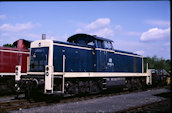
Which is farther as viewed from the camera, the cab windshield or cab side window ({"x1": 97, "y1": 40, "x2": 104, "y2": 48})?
cab side window ({"x1": 97, "y1": 40, "x2": 104, "y2": 48})

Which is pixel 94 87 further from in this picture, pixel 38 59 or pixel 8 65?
pixel 8 65

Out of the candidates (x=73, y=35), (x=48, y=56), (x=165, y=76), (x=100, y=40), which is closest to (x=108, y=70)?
(x=100, y=40)

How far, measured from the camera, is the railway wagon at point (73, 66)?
9.24 meters

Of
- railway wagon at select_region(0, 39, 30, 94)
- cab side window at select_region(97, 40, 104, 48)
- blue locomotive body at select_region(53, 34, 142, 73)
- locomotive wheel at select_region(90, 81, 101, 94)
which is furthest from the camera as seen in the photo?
railway wagon at select_region(0, 39, 30, 94)

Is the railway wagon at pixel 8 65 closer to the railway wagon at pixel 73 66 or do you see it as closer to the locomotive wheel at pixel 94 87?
the railway wagon at pixel 73 66

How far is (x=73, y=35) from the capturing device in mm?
11984

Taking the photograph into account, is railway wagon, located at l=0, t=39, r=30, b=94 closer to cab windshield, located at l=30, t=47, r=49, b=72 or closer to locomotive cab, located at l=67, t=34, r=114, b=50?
cab windshield, located at l=30, t=47, r=49, b=72

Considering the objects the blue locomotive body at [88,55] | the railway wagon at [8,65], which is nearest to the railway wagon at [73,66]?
the blue locomotive body at [88,55]

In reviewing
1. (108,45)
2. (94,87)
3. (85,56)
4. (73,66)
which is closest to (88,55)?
(85,56)

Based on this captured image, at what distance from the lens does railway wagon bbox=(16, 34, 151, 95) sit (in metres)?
9.24

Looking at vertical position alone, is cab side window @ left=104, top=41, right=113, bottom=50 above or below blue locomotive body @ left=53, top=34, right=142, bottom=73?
above

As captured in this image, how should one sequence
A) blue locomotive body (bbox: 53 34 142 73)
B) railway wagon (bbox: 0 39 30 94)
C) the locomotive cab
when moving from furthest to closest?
railway wagon (bbox: 0 39 30 94) → the locomotive cab → blue locomotive body (bbox: 53 34 142 73)

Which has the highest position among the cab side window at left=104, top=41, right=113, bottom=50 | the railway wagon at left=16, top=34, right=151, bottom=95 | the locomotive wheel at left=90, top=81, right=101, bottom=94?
the cab side window at left=104, top=41, right=113, bottom=50

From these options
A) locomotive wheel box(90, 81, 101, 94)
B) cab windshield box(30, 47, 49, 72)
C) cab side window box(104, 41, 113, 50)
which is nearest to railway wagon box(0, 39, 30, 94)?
cab windshield box(30, 47, 49, 72)
